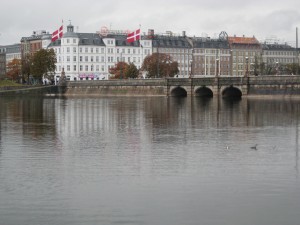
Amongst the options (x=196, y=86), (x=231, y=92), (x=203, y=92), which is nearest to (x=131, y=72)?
(x=203, y=92)

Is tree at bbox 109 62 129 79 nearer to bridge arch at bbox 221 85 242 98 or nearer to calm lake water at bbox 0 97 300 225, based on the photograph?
bridge arch at bbox 221 85 242 98

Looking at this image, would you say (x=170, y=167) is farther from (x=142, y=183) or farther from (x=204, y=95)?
(x=204, y=95)

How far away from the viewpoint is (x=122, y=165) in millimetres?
30250

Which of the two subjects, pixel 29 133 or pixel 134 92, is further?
pixel 134 92

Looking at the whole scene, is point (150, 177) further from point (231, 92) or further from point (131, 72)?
point (131, 72)

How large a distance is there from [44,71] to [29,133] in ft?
401

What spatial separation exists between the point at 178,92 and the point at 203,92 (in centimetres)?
630

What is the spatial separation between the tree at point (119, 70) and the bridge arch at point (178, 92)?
139 feet

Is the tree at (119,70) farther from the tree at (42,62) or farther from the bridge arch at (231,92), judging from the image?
the bridge arch at (231,92)

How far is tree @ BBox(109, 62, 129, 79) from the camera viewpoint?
7109 inches

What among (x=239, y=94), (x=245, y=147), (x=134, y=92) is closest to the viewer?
(x=245, y=147)

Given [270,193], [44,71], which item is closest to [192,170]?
[270,193]

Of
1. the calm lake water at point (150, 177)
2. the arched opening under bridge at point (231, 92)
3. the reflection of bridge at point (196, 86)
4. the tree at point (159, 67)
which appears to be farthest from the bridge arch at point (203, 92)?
the calm lake water at point (150, 177)

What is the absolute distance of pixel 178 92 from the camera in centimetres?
13875
